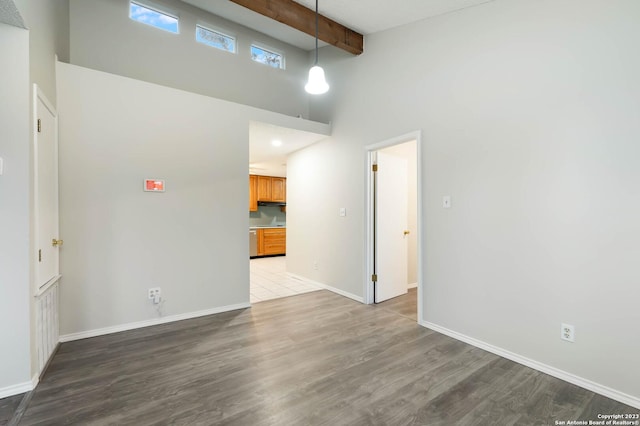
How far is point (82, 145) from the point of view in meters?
2.71

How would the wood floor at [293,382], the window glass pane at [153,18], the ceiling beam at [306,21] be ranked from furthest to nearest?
the window glass pane at [153,18]
the ceiling beam at [306,21]
the wood floor at [293,382]

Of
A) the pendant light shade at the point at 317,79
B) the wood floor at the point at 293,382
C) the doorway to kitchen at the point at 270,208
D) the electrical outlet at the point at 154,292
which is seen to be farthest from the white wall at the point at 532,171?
the electrical outlet at the point at 154,292

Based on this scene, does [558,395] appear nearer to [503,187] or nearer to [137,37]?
[503,187]

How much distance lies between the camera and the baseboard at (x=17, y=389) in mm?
1837

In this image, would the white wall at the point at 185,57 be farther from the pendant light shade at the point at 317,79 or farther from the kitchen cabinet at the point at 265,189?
the kitchen cabinet at the point at 265,189

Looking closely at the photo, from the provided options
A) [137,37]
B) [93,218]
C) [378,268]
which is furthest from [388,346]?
[137,37]

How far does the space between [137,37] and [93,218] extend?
2490 mm

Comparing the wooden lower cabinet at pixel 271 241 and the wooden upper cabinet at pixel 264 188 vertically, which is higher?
the wooden upper cabinet at pixel 264 188

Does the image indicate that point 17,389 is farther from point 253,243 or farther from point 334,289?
point 253,243

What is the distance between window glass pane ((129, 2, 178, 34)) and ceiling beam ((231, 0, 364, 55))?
1423mm

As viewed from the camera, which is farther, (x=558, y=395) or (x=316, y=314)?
(x=316, y=314)

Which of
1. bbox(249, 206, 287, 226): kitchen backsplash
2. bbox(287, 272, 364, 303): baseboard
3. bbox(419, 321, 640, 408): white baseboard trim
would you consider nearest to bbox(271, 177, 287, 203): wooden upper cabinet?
bbox(249, 206, 287, 226): kitchen backsplash

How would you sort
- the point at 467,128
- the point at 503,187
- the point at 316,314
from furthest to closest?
the point at 316,314 < the point at 467,128 < the point at 503,187

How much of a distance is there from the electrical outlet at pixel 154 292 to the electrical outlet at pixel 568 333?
12.1ft
